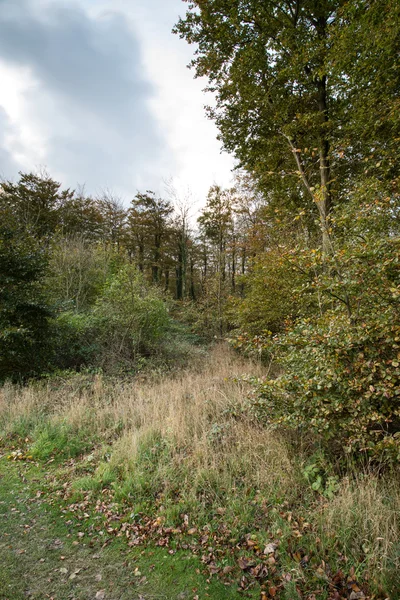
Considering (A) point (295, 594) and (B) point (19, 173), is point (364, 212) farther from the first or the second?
(B) point (19, 173)

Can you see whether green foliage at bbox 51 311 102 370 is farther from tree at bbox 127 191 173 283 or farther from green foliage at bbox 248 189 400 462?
tree at bbox 127 191 173 283

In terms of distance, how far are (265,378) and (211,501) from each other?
1602mm

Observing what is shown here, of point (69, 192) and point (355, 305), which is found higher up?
point (69, 192)

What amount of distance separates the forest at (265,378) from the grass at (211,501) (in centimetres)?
2

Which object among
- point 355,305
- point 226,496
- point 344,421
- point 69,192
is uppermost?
point 69,192

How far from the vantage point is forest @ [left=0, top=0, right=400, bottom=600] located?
2461 mm

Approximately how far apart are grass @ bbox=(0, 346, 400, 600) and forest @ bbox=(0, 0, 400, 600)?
0.02m

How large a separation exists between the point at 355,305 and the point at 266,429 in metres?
2.05

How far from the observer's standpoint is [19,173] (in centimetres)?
1973

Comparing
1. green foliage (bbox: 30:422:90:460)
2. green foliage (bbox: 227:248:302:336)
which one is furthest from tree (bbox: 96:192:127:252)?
green foliage (bbox: 30:422:90:460)

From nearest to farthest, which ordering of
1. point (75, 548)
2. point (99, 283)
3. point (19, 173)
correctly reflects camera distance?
1. point (75, 548)
2. point (99, 283)
3. point (19, 173)

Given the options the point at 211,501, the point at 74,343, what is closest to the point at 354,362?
the point at 211,501

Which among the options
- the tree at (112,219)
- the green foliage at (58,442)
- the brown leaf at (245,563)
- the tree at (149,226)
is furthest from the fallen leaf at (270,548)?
the tree at (112,219)

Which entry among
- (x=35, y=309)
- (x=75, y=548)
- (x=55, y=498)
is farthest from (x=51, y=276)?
(x=75, y=548)
